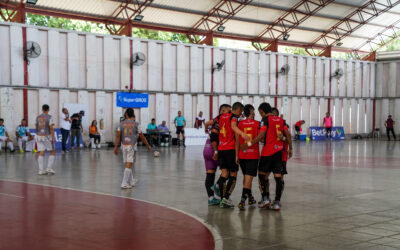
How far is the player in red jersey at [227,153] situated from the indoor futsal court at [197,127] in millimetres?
26

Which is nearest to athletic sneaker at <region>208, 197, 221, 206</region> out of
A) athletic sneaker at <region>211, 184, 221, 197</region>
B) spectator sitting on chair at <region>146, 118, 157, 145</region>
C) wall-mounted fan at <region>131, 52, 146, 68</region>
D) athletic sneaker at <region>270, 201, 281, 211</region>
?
athletic sneaker at <region>211, 184, 221, 197</region>

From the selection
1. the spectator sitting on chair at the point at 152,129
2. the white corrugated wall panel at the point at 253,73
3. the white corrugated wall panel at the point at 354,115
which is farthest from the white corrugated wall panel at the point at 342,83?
the spectator sitting on chair at the point at 152,129

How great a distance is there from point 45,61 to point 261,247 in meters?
22.2

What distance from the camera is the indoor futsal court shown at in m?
7.08

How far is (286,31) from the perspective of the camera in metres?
35.8

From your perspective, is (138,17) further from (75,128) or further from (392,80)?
(392,80)

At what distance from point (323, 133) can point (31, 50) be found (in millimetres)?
23055

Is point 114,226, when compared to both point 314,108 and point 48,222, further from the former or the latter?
point 314,108

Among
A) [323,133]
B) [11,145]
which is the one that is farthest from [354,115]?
[11,145]

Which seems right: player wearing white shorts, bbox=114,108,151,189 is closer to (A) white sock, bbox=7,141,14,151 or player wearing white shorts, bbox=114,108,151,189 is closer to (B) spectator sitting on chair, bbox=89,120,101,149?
(A) white sock, bbox=7,141,14,151

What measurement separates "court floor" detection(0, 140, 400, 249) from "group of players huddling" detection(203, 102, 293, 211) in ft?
1.13

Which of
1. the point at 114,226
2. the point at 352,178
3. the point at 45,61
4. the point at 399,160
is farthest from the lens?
the point at 45,61

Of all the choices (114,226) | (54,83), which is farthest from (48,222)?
(54,83)

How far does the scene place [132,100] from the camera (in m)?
28.1
